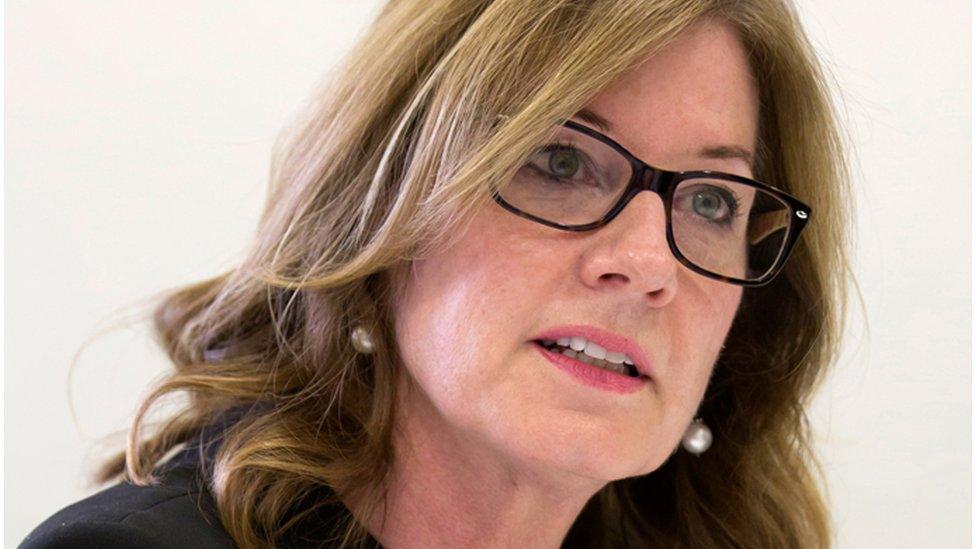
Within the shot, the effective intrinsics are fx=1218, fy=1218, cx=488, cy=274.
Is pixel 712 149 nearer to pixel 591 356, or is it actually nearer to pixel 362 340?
pixel 591 356

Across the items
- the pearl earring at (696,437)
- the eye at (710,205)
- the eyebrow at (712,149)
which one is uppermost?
the eyebrow at (712,149)

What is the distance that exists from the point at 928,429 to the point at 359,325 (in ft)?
4.45

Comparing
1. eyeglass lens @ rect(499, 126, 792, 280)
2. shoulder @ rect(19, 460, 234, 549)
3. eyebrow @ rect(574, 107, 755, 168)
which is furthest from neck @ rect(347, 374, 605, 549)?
eyebrow @ rect(574, 107, 755, 168)

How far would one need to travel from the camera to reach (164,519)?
4.47 ft

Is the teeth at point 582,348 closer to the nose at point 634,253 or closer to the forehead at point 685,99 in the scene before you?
the nose at point 634,253

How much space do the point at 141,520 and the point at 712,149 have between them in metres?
0.85

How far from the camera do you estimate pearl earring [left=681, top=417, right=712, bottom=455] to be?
2004 millimetres

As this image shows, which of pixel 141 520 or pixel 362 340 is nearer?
pixel 141 520

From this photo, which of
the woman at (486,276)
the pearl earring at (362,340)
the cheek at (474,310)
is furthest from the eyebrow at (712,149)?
the pearl earring at (362,340)

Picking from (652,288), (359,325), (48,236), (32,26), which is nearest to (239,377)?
(359,325)

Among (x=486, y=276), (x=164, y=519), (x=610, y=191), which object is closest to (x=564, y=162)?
(x=610, y=191)

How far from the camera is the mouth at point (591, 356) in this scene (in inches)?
59.3

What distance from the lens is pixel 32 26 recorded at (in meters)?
2.18

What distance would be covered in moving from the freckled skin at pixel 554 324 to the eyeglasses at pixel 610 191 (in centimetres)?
2
